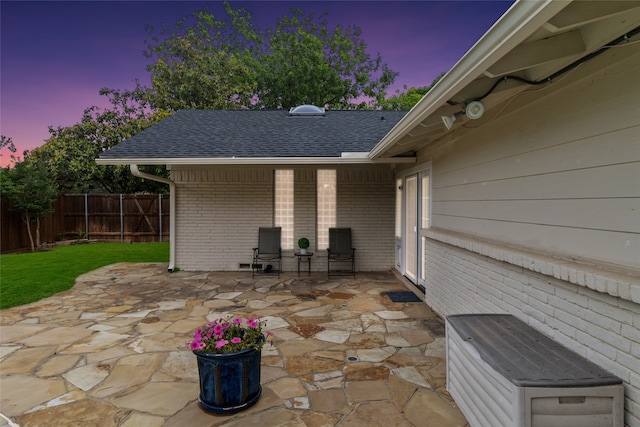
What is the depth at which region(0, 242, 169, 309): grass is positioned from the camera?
19.1ft

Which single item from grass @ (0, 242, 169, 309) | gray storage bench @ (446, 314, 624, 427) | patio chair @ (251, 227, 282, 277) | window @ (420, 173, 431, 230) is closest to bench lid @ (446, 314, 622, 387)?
gray storage bench @ (446, 314, 624, 427)

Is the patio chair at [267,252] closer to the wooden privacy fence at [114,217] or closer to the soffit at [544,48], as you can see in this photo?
the soffit at [544,48]

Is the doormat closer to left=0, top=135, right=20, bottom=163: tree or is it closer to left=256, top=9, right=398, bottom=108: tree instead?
left=256, top=9, right=398, bottom=108: tree

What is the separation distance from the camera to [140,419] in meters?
2.41

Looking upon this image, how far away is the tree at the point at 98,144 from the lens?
1427 centimetres

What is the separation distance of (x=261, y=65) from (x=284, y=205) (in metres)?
13.7

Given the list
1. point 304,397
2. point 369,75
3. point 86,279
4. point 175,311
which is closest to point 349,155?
point 175,311

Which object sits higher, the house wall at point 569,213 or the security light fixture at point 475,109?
the security light fixture at point 475,109

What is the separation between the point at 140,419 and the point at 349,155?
193 inches

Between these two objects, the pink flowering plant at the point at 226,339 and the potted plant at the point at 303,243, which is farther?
the potted plant at the point at 303,243

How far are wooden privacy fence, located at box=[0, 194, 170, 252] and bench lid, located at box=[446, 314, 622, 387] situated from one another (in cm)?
1264

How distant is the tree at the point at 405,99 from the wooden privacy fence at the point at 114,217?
1329 centimetres

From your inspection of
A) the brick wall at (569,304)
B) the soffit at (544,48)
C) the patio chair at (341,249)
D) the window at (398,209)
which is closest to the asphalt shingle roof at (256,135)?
the window at (398,209)

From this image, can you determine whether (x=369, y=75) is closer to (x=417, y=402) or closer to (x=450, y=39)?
→ (x=450, y=39)
